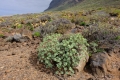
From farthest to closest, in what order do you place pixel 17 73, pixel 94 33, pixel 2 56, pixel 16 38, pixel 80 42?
pixel 16 38 < pixel 94 33 < pixel 2 56 < pixel 80 42 < pixel 17 73

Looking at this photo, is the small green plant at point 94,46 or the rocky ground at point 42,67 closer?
the rocky ground at point 42,67

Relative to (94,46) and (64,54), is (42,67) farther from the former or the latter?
(94,46)

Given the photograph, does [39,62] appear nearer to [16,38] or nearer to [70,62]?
[70,62]

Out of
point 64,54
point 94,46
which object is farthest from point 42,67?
point 94,46

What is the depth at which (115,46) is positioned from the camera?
262 inches

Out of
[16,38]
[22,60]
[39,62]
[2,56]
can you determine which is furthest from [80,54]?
[16,38]

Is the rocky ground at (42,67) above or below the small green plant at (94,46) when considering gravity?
below

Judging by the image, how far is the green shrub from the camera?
549 cm

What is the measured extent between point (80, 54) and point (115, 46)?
5.15ft

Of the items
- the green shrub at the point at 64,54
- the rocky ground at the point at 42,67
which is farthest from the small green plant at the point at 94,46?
the green shrub at the point at 64,54

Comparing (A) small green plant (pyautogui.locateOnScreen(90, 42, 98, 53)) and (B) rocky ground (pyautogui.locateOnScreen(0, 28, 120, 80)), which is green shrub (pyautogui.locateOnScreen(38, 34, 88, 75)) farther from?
(A) small green plant (pyautogui.locateOnScreen(90, 42, 98, 53))

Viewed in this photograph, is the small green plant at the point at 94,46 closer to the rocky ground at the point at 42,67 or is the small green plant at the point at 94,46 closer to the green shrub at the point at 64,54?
the rocky ground at the point at 42,67

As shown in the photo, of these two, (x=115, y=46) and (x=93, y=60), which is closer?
(x=93, y=60)

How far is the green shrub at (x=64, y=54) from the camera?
549 cm
